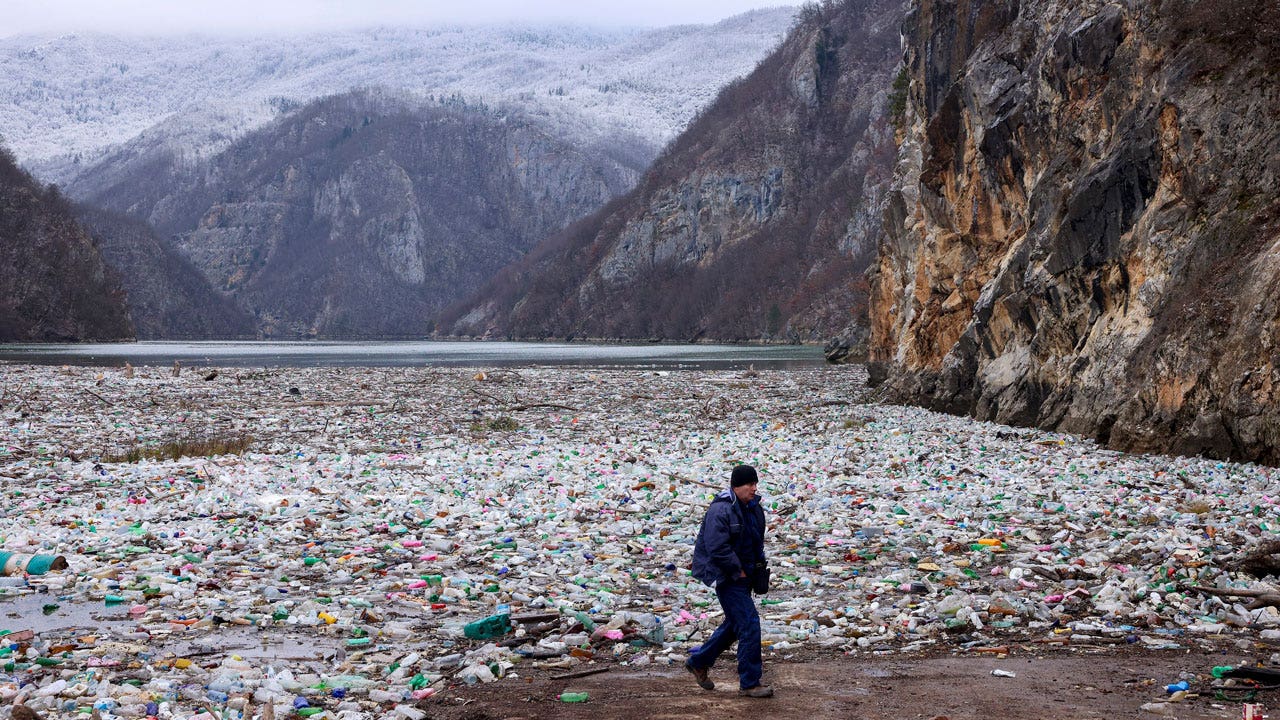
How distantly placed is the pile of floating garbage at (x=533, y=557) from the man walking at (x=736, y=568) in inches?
35.1

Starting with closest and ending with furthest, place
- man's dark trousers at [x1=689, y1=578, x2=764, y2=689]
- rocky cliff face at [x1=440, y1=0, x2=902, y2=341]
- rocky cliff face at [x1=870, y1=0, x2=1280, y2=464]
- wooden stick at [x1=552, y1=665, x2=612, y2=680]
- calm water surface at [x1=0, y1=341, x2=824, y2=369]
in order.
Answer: man's dark trousers at [x1=689, y1=578, x2=764, y2=689]
wooden stick at [x1=552, y1=665, x2=612, y2=680]
rocky cliff face at [x1=870, y1=0, x2=1280, y2=464]
calm water surface at [x1=0, y1=341, x2=824, y2=369]
rocky cliff face at [x1=440, y1=0, x2=902, y2=341]

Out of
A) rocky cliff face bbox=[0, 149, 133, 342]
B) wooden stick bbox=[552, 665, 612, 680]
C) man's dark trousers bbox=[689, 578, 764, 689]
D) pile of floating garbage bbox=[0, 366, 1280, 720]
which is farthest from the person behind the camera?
rocky cliff face bbox=[0, 149, 133, 342]

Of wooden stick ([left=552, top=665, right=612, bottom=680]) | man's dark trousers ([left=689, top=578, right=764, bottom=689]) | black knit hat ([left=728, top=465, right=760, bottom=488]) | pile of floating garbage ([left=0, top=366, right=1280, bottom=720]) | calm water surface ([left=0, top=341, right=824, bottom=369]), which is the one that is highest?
black knit hat ([left=728, top=465, right=760, bottom=488])

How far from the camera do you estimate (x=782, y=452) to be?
67.1ft

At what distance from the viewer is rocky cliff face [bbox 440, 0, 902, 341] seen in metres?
139

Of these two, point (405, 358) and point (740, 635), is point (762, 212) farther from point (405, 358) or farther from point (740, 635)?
point (740, 635)

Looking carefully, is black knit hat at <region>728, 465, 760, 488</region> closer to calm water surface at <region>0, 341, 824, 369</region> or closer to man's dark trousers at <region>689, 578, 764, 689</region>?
man's dark trousers at <region>689, 578, 764, 689</region>

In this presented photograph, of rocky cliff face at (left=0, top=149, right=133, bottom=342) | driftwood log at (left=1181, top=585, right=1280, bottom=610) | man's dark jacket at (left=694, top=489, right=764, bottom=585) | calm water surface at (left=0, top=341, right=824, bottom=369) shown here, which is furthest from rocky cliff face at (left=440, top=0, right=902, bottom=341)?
man's dark jacket at (left=694, top=489, right=764, bottom=585)

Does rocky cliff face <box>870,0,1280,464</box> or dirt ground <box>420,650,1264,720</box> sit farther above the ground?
rocky cliff face <box>870,0,1280,464</box>

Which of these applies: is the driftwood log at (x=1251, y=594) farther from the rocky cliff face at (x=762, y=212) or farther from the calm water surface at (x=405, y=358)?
the rocky cliff face at (x=762, y=212)

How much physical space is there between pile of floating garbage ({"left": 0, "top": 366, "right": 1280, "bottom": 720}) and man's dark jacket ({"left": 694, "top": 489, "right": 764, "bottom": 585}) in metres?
1.29


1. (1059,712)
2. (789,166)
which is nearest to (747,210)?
(789,166)

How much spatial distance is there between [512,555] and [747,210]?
159 m

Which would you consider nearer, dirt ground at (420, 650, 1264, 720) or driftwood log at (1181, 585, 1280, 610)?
dirt ground at (420, 650, 1264, 720)
